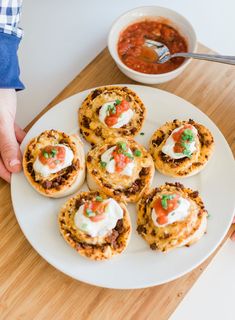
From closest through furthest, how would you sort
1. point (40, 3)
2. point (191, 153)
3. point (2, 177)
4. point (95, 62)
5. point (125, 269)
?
1. point (125, 269)
2. point (191, 153)
3. point (2, 177)
4. point (95, 62)
5. point (40, 3)

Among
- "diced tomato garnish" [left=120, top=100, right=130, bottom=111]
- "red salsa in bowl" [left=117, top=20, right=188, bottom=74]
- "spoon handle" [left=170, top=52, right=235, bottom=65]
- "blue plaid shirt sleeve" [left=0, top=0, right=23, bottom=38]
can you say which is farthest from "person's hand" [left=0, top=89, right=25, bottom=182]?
"spoon handle" [left=170, top=52, right=235, bottom=65]

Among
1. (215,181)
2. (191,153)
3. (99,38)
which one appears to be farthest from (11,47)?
(215,181)

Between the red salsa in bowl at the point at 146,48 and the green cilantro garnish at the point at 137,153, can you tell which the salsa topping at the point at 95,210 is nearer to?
the green cilantro garnish at the point at 137,153

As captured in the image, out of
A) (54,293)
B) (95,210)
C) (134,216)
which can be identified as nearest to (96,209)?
(95,210)

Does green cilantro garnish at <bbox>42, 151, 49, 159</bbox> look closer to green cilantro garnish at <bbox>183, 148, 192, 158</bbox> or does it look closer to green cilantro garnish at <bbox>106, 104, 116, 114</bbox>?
green cilantro garnish at <bbox>106, 104, 116, 114</bbox>

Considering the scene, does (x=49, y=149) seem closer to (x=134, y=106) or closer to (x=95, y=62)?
(x=134, y=106)

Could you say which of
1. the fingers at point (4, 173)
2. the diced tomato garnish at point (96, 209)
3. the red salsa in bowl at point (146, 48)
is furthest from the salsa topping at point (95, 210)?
the red salsa in bowl at point (146, 48)
